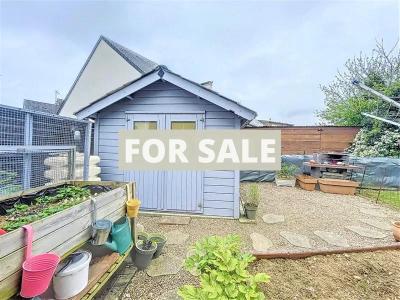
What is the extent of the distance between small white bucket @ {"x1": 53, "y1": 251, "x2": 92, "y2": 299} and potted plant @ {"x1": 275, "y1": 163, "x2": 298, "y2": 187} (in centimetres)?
787

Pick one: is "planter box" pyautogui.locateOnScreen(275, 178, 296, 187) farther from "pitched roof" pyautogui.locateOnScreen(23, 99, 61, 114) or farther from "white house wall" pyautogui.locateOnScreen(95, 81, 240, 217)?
"pitched roof" pyautogui.locateOnScreen(23, 99, 61, 114)

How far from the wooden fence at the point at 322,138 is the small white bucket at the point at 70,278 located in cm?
1015

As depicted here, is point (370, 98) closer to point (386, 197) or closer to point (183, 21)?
point (386, 197)

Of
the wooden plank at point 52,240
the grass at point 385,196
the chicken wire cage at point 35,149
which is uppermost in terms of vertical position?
the chicken wire cage at point 35,149

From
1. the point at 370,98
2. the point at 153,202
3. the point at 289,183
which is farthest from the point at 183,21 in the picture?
the point at 370,98

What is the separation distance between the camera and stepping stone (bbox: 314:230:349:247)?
3.98 m

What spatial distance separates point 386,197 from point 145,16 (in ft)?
33.2

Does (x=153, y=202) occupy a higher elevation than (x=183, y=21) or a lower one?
lower

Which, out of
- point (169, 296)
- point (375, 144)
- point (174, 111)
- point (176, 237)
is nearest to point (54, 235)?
point (169, 296)

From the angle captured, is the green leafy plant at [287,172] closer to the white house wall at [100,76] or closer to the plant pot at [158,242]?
the plant pot at [158,242]

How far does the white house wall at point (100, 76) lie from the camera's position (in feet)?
41.6

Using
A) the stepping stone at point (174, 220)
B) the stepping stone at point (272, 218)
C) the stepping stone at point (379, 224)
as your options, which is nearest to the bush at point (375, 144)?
the stepping stone at point (379, 224)

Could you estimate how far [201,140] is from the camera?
509cm

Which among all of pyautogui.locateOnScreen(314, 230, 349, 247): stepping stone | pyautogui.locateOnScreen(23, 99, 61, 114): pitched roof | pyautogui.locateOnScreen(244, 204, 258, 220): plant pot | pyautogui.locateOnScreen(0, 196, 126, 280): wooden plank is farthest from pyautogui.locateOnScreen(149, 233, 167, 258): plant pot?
pyautogui.locateOnScreen(23, 99, 61, 114): pitched roof
